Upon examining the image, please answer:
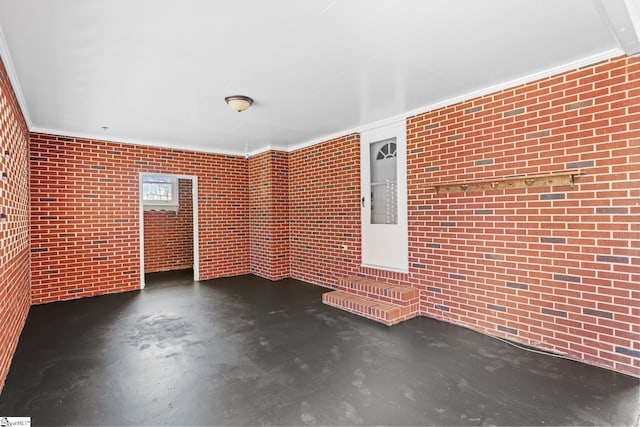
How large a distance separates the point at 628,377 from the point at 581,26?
2647 millimetres

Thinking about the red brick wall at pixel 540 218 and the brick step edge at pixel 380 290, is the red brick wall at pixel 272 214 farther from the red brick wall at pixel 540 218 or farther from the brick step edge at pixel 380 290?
the red brick wall at pixel 540 218

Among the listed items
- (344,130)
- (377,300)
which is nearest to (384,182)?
(344,130)

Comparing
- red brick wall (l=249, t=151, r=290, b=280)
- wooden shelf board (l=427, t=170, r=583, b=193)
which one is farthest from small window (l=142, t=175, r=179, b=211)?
wooden shelf board (l=427, t=170, r=583, b=193)

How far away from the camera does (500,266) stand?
336 cm

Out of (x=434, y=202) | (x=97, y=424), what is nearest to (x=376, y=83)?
(x=434, y=202)

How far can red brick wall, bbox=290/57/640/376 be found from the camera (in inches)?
103

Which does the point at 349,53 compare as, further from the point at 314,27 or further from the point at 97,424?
the point at 97,424

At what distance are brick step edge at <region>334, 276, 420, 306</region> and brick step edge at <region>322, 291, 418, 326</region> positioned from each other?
0.06 m

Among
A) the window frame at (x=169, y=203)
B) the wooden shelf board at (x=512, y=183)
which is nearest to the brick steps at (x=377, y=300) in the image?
the wooden shelf board at (x=512, y=183)

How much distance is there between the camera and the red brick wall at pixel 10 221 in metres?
2.60

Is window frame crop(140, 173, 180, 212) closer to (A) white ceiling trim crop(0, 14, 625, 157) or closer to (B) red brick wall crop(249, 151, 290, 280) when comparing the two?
(A) white ceiling trim crop(0, 14, 625, 157)

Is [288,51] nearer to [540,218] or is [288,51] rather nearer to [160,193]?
[540,218]

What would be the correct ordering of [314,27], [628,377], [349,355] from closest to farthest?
[314,27]
[628,377]
[349,355]

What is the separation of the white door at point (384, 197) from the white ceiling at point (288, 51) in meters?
0.53
